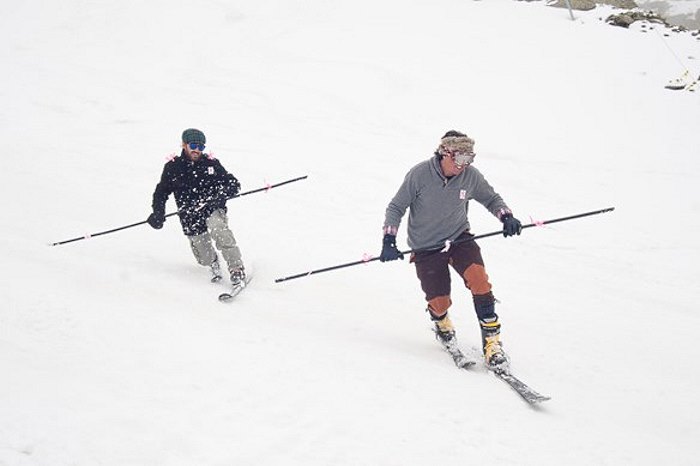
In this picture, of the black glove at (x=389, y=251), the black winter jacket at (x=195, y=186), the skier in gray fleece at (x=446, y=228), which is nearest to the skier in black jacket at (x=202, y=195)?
the black winter jacket at (x=195, y=186)

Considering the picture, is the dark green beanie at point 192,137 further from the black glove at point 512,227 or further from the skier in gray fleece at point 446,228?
the black glove at point 512,227

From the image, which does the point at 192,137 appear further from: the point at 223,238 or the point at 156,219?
the point at 223,238

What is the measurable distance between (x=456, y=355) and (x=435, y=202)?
62.1 inches

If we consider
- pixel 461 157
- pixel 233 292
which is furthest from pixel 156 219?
pixel 461 157

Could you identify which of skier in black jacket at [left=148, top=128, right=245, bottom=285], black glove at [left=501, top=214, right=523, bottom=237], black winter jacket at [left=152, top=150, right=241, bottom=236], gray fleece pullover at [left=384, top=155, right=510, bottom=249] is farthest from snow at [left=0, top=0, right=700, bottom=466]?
black glove at [left=501, top=214, right=523, bottom=237]

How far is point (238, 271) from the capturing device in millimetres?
6410

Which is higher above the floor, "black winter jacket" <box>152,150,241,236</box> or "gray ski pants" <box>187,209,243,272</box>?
"black winter jacket" <box>152,150,241,236</box>

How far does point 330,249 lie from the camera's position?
27.8ft

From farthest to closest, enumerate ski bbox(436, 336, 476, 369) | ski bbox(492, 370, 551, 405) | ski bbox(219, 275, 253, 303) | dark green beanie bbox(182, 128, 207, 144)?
dark green beanie bbox(182, 128, 207, 144) → ski bbox(219, 275, 253, 303) → ski bbox(436, 336, 476, 369) → ski bbox(492, 370, 551, 405)

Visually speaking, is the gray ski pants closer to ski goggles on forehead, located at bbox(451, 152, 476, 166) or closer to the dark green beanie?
the dark green beanie

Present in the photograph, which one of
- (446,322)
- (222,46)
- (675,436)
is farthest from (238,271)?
(222,46)

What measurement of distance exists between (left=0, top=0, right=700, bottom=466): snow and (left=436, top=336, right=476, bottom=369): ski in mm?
117

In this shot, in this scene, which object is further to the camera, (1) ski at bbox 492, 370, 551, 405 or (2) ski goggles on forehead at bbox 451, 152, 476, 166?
(2) ski goggles on forehead at bbox 451, 152, 476, 166

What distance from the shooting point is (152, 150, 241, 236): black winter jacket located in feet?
21.2
